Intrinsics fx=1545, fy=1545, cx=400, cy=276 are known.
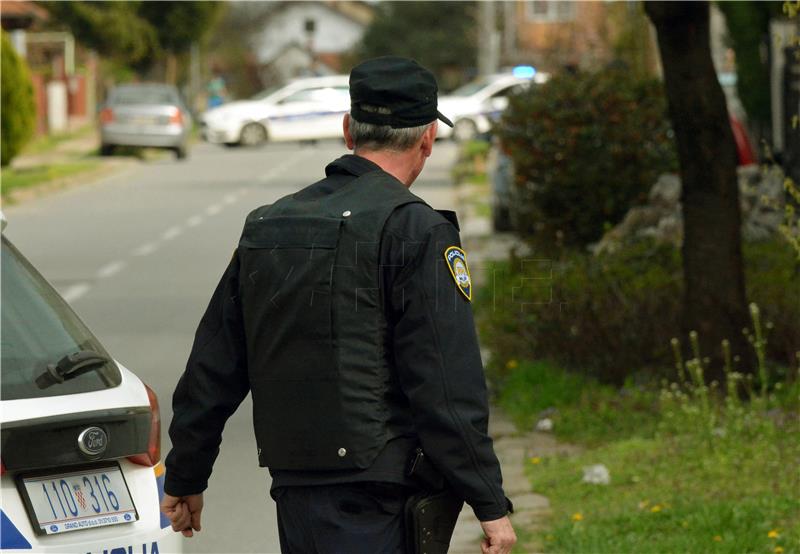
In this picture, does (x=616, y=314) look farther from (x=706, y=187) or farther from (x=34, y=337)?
(x=34, y=337)

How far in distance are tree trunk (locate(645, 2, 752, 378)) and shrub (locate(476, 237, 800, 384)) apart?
36cm

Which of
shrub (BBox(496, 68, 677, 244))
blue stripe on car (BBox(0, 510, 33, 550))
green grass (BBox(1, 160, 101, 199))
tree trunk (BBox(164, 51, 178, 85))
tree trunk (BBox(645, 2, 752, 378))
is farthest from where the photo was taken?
tree trunk (BBox(164, 51, 178, 85))

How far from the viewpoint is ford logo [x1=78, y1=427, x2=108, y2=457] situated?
3641mm

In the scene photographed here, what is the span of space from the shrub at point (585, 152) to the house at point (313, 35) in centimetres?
7974

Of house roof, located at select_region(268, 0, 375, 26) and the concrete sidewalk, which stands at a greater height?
house roof, located at select_region(268, 0, 375, 26)

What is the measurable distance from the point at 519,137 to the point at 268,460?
9.41m

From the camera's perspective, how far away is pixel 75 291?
13422mm

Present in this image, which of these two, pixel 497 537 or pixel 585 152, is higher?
pixel 497 537

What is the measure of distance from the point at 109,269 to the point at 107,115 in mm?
19233

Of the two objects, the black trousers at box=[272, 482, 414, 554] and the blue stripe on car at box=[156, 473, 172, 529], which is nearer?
the black trousers at box=[272, 482, 414, 554]

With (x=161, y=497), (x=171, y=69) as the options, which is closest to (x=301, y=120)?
(x=171, y=69)

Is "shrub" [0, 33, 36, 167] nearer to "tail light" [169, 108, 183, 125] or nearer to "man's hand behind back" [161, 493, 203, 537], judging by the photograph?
"tail light" [169, 108, 183, 125]

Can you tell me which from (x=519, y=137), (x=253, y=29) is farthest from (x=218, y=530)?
(x=253, y=29)

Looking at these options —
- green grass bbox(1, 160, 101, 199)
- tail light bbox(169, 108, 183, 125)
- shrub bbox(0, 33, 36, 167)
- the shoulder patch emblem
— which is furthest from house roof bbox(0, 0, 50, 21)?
the shoulder patch emblem
